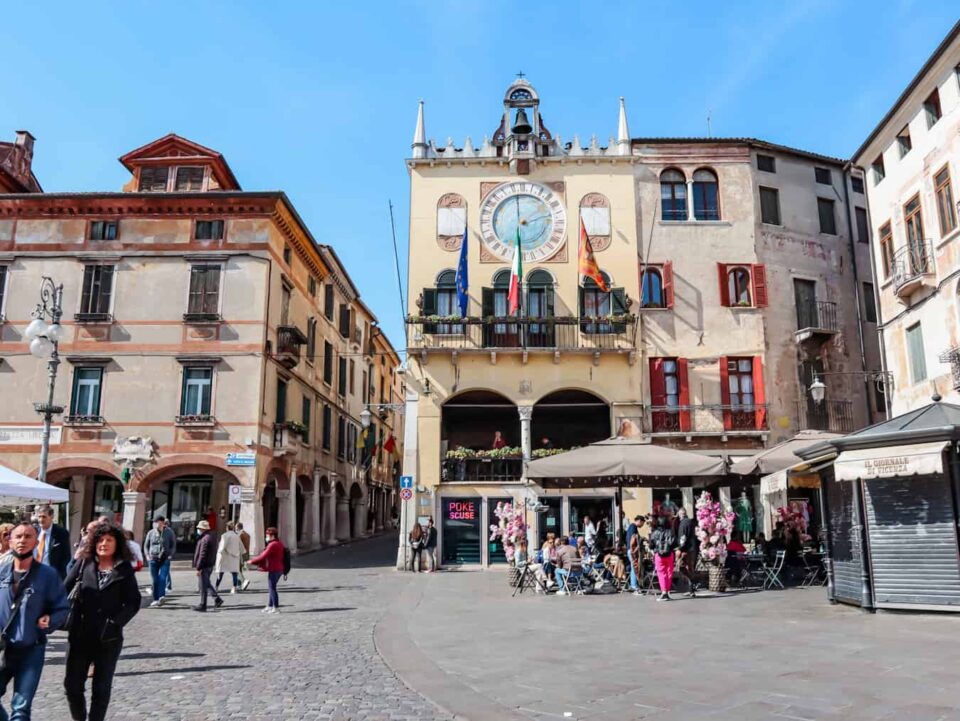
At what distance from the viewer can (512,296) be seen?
969 inches

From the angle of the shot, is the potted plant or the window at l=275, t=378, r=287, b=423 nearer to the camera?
the potted plant

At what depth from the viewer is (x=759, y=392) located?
82.7 ft

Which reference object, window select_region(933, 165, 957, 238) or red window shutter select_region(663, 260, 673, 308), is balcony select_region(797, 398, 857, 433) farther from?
window select_region(933, 165, 957, 238)

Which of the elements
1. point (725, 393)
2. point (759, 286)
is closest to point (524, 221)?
point (759, 286)

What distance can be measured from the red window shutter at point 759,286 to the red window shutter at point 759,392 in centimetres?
189

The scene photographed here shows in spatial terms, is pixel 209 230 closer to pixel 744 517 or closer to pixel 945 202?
pixel 744 517

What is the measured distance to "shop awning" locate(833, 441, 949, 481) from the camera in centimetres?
1084

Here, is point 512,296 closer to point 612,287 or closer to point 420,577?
point 612,287

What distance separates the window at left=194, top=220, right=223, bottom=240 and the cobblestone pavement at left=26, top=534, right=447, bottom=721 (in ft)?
51.1

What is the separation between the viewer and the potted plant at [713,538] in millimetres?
15805

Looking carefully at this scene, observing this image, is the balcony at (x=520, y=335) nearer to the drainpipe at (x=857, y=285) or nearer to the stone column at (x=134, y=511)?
the drainpipe at (x=857, y=285)

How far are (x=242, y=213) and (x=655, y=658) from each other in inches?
928

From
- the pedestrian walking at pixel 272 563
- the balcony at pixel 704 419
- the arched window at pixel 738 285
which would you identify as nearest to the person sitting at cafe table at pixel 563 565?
the pedestrian walking at pixel 272 563

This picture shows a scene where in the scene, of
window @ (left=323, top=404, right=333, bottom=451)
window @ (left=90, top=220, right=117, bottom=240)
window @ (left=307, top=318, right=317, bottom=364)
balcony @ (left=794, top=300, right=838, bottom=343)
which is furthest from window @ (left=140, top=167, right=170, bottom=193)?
balcony @ (left=794, top=300, right=838, bottom=343)
